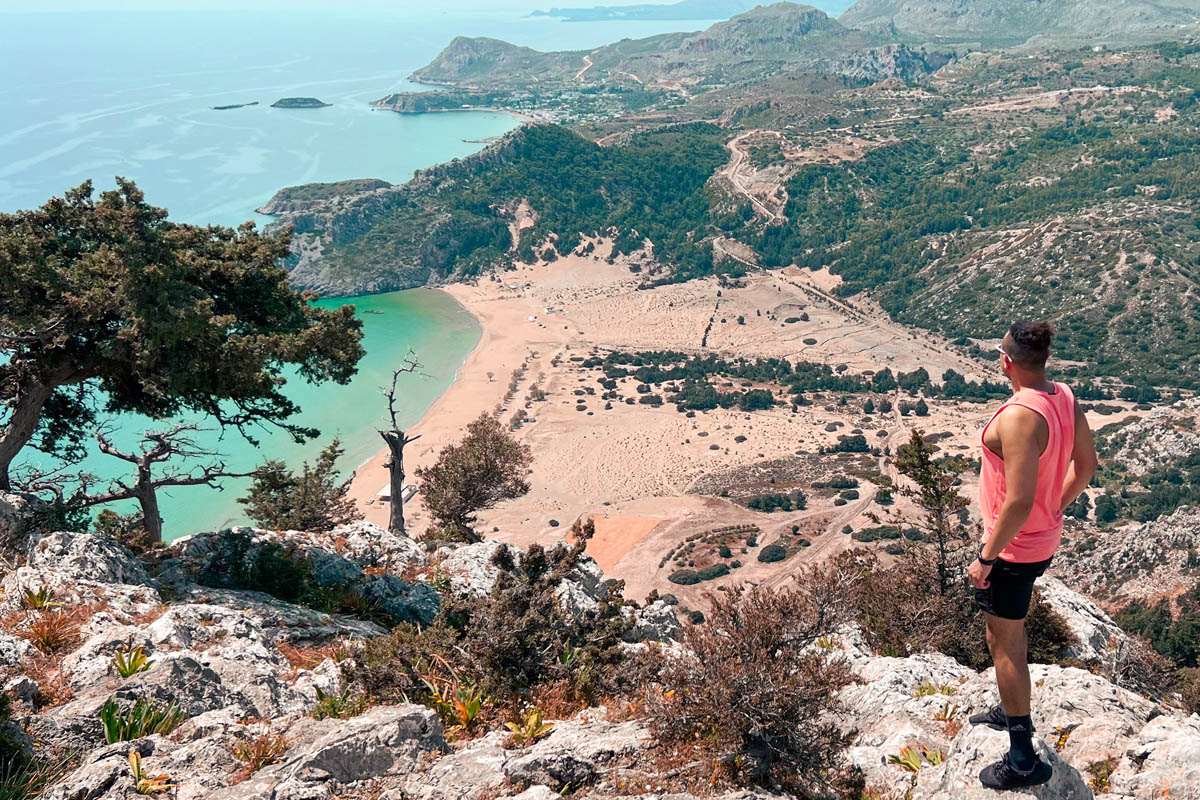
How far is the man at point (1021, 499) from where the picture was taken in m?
4.59

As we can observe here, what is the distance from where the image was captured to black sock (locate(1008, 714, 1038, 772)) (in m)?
5.11

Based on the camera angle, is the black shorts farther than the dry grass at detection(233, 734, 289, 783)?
No

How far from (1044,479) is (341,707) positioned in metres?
6.87

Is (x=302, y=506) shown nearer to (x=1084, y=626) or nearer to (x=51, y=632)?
(x=51, y=632)

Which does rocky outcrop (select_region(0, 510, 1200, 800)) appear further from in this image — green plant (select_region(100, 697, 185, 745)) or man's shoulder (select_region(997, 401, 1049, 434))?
man's shoulder (select_region(997, 401, 1049, 434))

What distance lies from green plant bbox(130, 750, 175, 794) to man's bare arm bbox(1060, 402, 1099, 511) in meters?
7.12

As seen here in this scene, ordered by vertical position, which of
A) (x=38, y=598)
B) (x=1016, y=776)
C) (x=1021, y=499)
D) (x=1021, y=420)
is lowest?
(x=38, y=598)

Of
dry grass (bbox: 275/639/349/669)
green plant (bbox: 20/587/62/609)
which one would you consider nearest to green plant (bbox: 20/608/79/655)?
green plant (bbox: 20/587/62/609)

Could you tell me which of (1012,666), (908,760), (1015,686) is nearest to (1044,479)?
(1012,666)

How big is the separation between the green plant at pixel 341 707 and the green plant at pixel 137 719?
1275 millimetres

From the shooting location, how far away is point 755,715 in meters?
6.17

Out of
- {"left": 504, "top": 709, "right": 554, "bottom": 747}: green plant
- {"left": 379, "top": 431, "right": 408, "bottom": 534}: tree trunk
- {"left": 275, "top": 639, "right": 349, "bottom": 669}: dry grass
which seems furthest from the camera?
{"left": 379, "top": 431, "right": 408, "bottom": 534}: tree trunk

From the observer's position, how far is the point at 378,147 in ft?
609

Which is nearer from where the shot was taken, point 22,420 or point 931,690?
point 931,690
